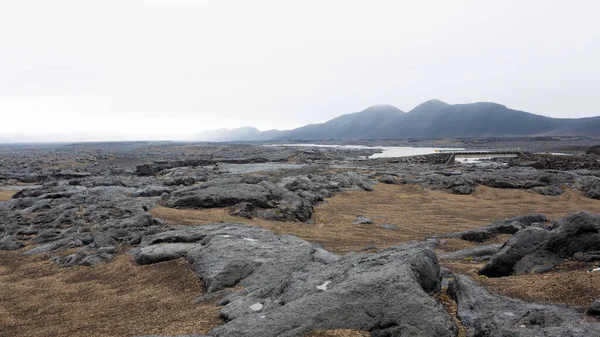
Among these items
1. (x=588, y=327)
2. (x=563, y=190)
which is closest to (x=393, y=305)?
(x=588, y=327)

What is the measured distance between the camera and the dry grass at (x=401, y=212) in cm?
1964

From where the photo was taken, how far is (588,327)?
5793 mm

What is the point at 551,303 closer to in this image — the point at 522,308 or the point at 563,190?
the point at 522,308

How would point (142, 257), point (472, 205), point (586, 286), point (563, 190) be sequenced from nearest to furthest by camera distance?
point (586, 286) → point (142, 257) → point (472, 205) → point (563, 190)

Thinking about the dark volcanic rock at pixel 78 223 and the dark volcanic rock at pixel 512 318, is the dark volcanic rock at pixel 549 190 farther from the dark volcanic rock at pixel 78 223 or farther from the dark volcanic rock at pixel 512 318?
the dark volcanic rock at pixel 78 223

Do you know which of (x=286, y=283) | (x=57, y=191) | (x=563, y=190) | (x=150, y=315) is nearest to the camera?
(x=286, y=283)

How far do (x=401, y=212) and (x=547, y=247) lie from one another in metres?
17.6

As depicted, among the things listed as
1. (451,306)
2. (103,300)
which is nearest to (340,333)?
(451,306)

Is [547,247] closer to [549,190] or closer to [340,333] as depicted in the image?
[340,333]

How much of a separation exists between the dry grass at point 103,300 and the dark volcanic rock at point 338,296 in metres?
0.92

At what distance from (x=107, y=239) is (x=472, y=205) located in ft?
92.4

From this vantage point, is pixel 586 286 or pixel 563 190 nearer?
pixel 586 286

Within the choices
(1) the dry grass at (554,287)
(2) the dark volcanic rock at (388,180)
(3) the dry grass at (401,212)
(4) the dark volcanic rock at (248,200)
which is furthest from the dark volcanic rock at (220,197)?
(2) the dark volcanic rock at (388,180)

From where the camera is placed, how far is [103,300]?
11102 mm
